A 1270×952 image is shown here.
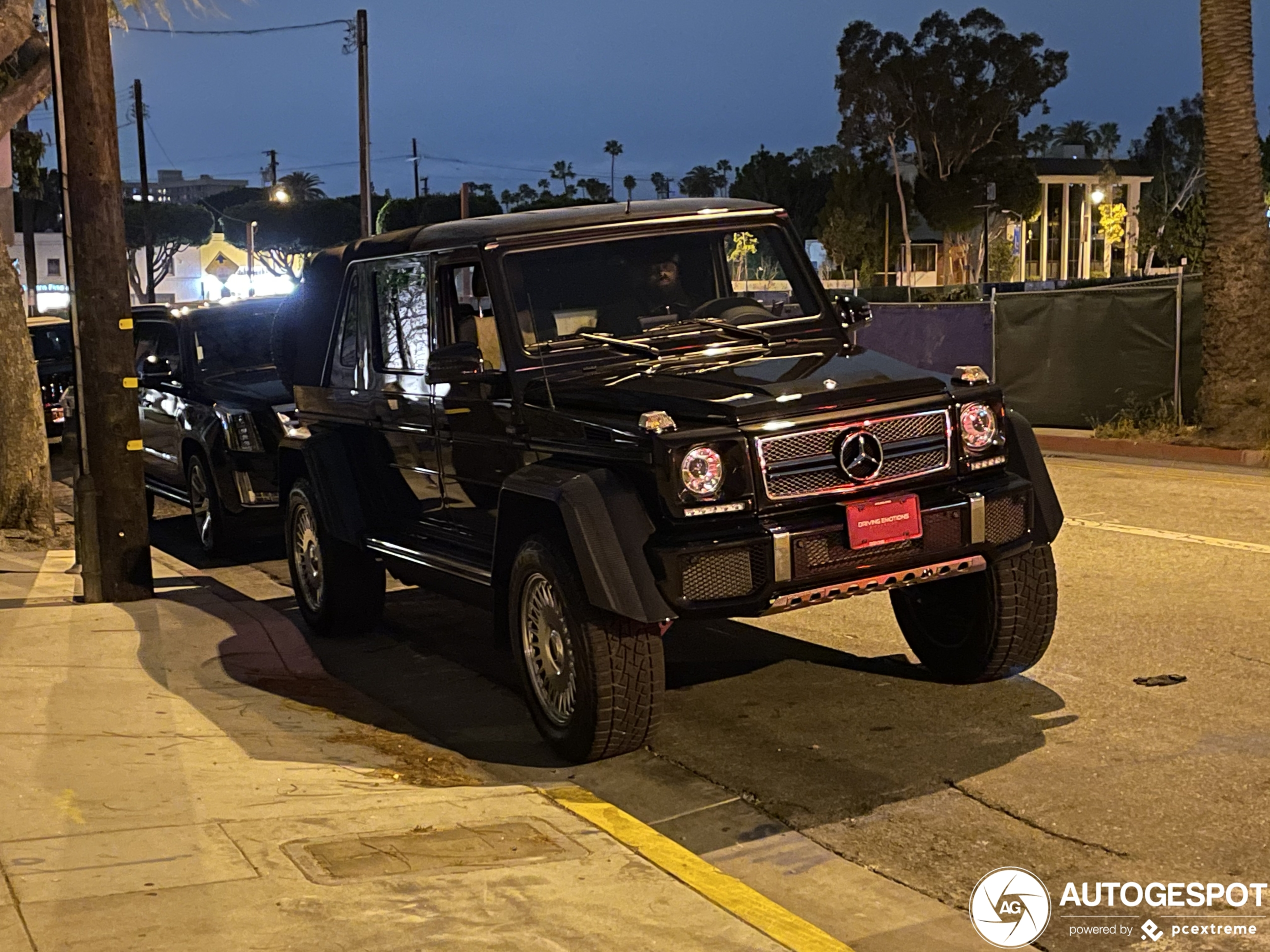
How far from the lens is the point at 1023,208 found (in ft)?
271

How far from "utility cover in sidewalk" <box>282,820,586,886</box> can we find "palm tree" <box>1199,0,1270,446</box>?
1227cm

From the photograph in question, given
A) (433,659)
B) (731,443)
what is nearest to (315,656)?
(433,659)

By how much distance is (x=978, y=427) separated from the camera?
6.50 meters

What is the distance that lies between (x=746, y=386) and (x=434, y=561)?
208cm

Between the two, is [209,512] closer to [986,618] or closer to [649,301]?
[649,301]

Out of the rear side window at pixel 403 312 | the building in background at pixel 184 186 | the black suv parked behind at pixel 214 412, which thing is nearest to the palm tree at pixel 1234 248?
the black suv parked behind at pixel 214 412

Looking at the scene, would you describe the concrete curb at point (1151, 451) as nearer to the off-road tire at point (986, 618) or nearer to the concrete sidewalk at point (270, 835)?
the off-road tire at point (986, 618)

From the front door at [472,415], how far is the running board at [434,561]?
0.11m

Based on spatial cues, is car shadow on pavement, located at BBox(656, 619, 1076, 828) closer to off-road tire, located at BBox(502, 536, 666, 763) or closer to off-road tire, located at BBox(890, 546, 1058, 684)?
off-road tire, located at BBox(890, 546, 1058, 684)

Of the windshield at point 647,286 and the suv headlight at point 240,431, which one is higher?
the windshield at point 647,286

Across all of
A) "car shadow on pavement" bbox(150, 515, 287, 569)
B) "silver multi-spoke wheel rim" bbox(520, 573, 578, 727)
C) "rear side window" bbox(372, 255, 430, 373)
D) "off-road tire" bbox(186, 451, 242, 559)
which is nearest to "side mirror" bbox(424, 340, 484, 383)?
"rear side window" bbox(372, 255, 430, 373)

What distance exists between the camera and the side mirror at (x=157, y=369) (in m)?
13.2

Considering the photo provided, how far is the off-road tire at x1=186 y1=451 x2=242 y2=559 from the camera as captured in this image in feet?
40.8

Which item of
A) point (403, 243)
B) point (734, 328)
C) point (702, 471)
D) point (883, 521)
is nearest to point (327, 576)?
point (403, 243)
